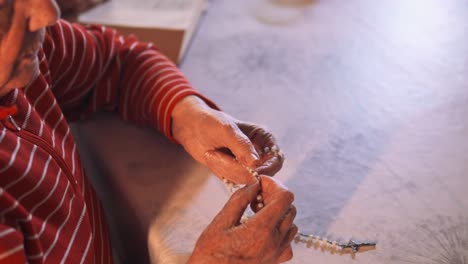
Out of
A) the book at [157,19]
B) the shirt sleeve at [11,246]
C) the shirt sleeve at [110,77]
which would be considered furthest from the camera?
the book at [157,19]

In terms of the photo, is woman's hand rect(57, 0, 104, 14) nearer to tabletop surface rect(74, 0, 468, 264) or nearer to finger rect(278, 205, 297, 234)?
tabletop surface rect(74, 0, 468, 264)

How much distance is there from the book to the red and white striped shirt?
0.19m

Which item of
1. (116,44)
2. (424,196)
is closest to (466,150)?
(424,196)

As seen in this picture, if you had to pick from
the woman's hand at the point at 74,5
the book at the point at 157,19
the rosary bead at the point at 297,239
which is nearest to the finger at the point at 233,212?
the rosary bead at the point at 297,239

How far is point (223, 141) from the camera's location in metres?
0.65

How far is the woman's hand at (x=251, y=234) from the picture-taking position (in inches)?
20.1

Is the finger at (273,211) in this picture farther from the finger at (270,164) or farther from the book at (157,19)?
the book at (157,19)

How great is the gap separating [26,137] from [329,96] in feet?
1.83

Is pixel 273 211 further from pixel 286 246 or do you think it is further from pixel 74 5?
pixel 74 5

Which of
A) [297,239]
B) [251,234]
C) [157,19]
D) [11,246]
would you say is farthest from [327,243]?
[157,19]

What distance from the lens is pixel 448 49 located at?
0.93m

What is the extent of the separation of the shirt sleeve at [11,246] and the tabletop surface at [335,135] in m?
0.21

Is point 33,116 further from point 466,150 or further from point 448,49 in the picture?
point 448,49

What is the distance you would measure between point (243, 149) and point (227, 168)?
49 millimetres
